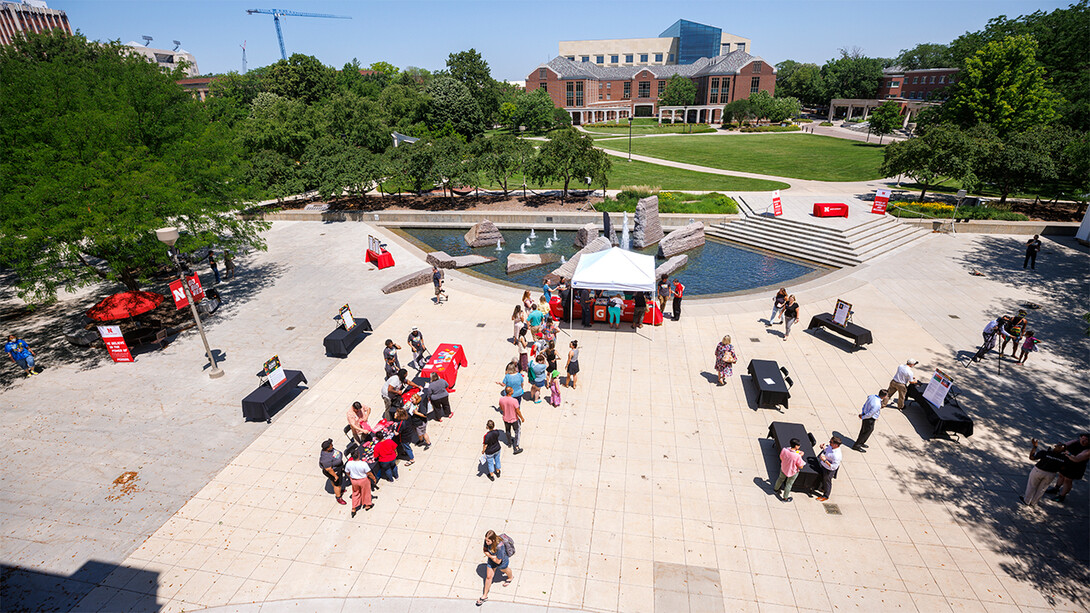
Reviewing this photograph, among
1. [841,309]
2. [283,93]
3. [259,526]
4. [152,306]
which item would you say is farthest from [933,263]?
[283,93]

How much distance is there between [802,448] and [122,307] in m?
20.6

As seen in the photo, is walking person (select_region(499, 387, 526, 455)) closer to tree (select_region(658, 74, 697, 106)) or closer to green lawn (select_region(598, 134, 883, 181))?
green lawn (select_region(598, 134, 883, 181))

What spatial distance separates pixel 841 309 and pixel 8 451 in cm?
2305

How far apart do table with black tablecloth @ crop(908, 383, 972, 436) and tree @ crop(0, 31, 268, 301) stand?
22.6 meters

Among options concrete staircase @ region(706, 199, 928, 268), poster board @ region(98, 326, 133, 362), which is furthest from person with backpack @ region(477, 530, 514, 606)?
concrete staircase @ region(706, 199, 928, 268)

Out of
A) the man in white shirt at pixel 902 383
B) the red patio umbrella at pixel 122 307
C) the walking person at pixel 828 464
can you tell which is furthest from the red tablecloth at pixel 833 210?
the red patio umbrella at pixel 122 307

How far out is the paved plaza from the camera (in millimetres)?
7699

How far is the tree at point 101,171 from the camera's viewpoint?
45.5ft

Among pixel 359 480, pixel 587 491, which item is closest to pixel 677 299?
pixel 587 491

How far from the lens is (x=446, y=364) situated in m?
12.7

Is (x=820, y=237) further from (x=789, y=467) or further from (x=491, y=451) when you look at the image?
(x=491, y=451)

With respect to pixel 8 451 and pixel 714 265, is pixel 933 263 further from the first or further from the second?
pixel 8 451

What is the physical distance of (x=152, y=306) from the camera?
15938mm

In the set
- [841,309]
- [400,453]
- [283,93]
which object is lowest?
[400,453]
